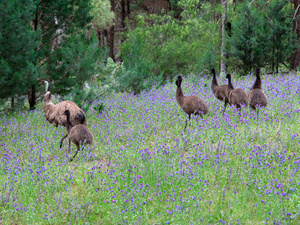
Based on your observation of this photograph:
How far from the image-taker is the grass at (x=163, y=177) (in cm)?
444

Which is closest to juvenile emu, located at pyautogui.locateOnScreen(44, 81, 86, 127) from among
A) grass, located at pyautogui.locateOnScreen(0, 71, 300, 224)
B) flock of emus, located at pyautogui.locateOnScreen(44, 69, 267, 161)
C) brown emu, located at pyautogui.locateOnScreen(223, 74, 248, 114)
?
flock of emus, located at pyautogui.locateOnScreen(44, 69, 267, 161)

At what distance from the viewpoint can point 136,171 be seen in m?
5.56

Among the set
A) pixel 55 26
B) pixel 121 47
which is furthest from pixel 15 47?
pixel 121 47

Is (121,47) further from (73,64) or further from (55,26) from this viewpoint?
(73,64)

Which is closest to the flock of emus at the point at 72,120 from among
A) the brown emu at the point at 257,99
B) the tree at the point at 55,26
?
the tree at the point at 55,26

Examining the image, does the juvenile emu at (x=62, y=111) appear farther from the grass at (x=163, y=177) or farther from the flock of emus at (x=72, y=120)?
the grass at (x=163, y=177)

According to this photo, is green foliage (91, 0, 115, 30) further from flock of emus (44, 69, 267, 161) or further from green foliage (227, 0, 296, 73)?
flock of emus (44, 69, 267, 161)

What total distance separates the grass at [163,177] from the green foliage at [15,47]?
1.30 meters

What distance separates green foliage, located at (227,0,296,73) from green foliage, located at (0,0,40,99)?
32.6 feet

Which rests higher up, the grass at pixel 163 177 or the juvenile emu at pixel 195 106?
the juvenile emu at pixel 195 106

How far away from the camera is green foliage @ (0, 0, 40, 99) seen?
7.78 metres

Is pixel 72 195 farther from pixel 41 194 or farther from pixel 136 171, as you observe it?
pixel 136 171

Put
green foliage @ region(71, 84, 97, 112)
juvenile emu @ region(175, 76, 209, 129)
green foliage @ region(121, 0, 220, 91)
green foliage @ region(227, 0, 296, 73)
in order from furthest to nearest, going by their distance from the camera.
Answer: green foliage @ region(121, 0, 220, 91), green foliage @ region(227, 0, 296, 73), green foliage @ region(71, 84, 97, 112), juvenile emu @ region(175, 76, 209, 129)

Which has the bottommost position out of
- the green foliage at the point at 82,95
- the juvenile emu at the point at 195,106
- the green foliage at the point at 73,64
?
the green foliage at the point at 82,95
